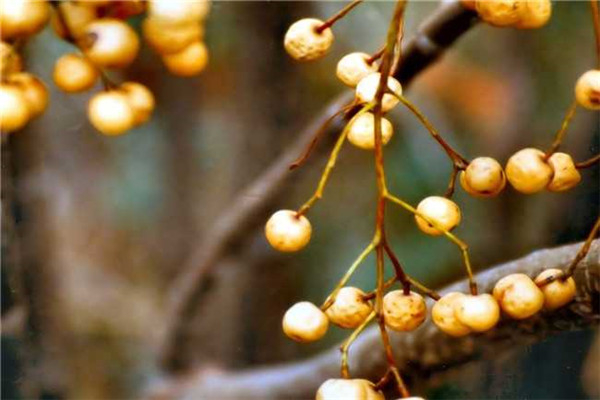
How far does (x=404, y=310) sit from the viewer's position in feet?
1.51

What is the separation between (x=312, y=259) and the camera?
1.53 m

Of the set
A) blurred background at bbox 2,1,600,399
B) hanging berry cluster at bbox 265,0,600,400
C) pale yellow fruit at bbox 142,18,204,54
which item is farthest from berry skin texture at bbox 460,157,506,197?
blurred background at bbox 2,1,600,399

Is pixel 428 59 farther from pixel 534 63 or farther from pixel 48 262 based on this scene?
pixel 534 63

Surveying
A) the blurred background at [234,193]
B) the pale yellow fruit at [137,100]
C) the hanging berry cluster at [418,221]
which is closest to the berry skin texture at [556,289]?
the hanging berry cluster at [418,221]

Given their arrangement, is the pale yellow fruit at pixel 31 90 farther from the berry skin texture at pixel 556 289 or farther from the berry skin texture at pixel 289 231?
the berry skin texture at pixel 556 289

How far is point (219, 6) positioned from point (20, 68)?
0.93 metres

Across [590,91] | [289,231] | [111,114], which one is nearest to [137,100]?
[111,114]

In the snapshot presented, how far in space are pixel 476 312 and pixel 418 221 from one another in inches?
2.0

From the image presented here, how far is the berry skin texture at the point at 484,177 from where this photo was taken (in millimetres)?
476

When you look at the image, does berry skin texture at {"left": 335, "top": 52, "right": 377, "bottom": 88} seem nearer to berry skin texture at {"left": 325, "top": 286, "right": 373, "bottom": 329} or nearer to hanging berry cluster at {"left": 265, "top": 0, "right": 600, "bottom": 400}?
hanging berry cluster at {"left": 265, "top": 0, "right": 600, "bottom": 400}

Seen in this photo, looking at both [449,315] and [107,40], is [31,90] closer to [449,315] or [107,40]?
[107,40]

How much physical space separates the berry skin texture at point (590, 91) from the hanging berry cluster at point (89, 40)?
0.19m

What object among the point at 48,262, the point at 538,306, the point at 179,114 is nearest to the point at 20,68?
the point at 538,306

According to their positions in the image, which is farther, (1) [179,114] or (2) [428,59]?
(1) [179,114]
